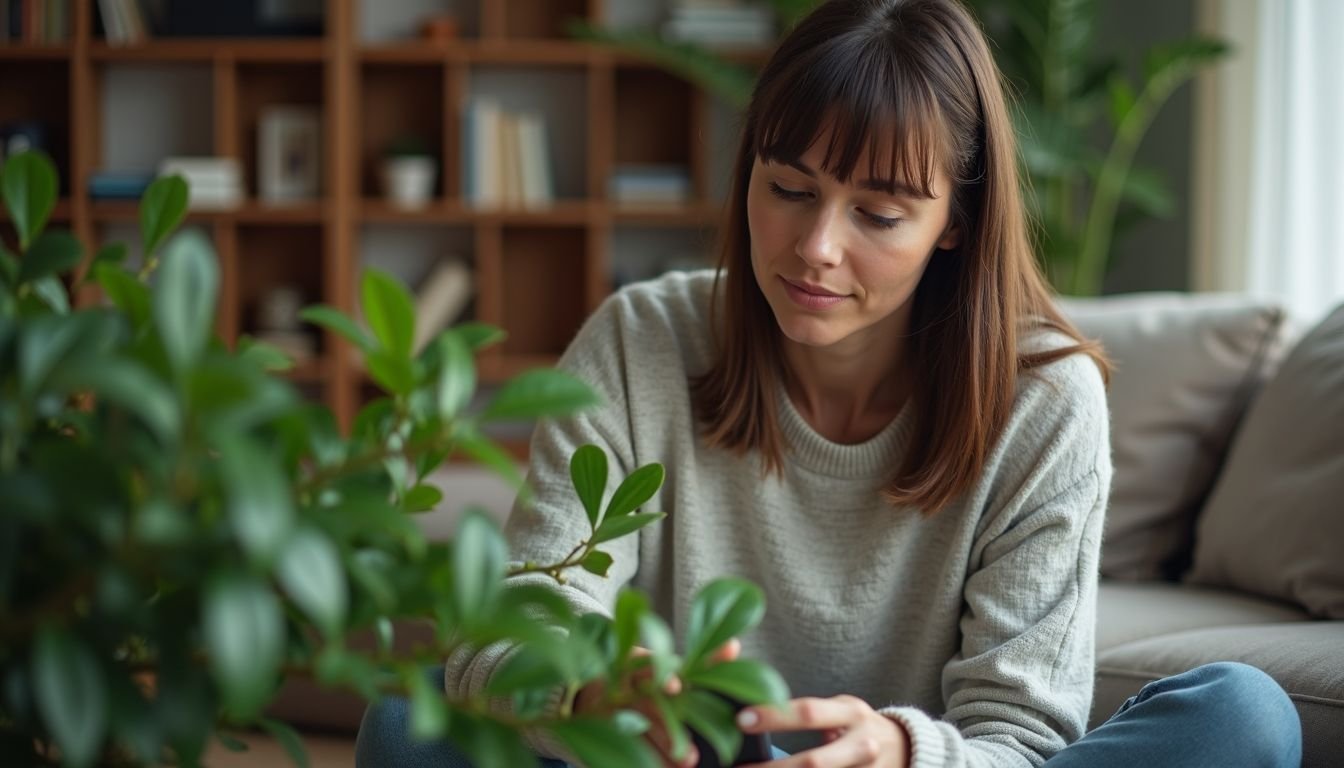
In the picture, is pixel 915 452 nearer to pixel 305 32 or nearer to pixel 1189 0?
pixel 1189 0

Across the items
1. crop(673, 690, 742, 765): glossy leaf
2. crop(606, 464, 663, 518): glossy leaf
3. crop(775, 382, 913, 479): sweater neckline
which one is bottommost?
crop(775, 382, 913, 479): sweater neckline

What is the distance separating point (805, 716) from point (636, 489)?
0.24 m

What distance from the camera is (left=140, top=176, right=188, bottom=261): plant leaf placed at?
0.80 m

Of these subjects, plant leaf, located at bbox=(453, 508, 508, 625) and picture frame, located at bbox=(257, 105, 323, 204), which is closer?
plant leaf, located at bbox=(453, 508, 508, 625)

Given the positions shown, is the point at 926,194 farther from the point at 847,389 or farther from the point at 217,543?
the point at 217,543

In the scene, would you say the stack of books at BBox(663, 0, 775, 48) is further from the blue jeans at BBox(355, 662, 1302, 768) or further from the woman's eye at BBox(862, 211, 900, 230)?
the blue jeans at BBox(355, 662, 1302, 768)

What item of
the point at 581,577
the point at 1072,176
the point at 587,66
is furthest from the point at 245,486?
the point at 587,66

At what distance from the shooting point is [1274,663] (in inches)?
57.5

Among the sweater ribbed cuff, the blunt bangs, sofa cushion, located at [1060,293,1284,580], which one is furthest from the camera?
sofa cushion, located at [1060,293,1284,580]

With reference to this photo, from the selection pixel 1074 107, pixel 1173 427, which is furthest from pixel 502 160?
pixel 1173 427

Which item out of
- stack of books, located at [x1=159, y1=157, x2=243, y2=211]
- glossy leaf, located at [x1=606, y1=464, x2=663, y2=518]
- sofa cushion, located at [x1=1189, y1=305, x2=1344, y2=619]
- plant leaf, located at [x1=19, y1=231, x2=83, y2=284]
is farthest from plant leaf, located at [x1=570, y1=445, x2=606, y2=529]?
stack of books, located at [x1=159, y1=157, x2=243, y2=211]

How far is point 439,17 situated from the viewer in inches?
167

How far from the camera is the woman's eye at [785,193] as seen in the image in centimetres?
132

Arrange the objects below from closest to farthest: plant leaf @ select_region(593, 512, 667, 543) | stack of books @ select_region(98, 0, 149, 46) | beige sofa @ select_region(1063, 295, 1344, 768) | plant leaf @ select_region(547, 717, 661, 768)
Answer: plant leaf @ select_region(547, 717, 661, 768) → plant leaf @ select_region(593, 512, 667, 543) → beige sofa @ select_region(1063, 295, 1344, 768) → stack of books @ select_region(98, 0, 149, 46)
